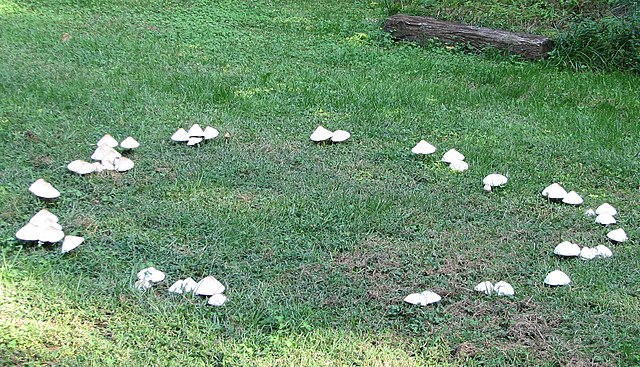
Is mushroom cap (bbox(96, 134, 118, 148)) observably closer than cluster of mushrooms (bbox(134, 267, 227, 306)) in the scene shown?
No

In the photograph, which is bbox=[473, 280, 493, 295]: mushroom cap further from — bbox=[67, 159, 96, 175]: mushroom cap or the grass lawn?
bbox=[67, 159, 96, 175]: mushroom cap

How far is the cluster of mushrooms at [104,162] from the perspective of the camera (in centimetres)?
412

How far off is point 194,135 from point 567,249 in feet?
8.42

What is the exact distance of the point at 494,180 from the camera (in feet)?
13.8

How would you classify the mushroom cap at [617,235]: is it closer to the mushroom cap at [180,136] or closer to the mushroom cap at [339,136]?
the mushroom cap at [339,136]

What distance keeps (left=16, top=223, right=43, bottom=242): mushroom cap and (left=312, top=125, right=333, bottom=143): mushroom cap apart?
Result: 6.73 feet

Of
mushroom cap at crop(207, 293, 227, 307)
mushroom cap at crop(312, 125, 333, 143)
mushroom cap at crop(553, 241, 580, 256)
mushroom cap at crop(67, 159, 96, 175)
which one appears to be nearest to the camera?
mushroom cap at crop(207, 293, 227, 307)

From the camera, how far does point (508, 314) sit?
297 cm

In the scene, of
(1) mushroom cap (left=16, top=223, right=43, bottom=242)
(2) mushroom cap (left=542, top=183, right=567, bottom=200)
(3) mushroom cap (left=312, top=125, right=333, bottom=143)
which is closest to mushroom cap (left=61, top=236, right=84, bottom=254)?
(1) mushroom cap (left=16, top=223, right=43, bottom=242)

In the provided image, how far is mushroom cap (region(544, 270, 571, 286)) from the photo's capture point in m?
3.16

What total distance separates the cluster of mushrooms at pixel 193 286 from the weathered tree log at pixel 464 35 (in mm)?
5137

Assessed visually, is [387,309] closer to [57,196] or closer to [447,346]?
[447,346]

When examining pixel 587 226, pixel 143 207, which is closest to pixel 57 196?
pixel 143 207

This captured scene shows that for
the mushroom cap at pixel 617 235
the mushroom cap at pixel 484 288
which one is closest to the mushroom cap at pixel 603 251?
the mushroom cap at pixel 617 235
